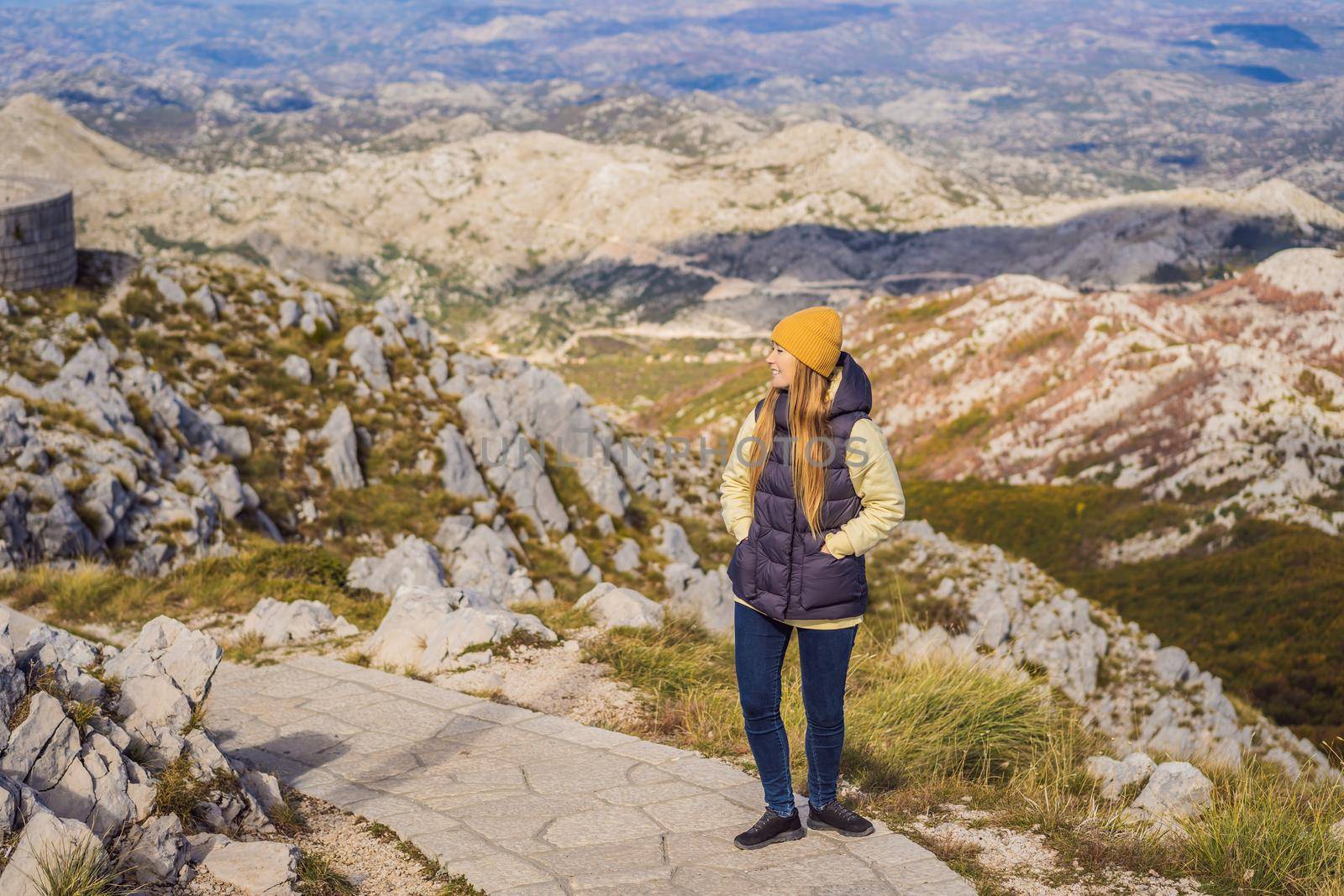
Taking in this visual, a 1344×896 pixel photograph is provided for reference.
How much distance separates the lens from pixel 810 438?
5.59 meters

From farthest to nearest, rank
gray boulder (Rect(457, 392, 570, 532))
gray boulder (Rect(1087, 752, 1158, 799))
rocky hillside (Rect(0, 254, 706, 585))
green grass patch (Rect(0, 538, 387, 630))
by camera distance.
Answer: gray boulder (Rect(457, 392, 570, 532)) < rocky hillside (Rect(0, 254, 706, 585)) < green grass patch (Rect(0, 538, 387, 630)) < gray boulder (Rect(1087, 752, 1158, 799))

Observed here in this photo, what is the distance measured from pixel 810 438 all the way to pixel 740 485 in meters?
0.60

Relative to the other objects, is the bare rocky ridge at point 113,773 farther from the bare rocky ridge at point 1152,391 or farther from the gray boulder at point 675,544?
the bare rocky ridge at point 1152,391

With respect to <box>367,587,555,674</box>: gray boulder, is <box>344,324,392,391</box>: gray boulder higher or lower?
lower

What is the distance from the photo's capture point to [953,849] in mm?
6207

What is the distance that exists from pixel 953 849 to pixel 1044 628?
1161 inches

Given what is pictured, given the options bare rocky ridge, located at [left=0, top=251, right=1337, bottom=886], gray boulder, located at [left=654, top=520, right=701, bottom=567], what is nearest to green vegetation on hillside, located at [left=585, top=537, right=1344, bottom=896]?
bare rocky ridge, located at [left=0, top=251, right=1337, bottom=886]

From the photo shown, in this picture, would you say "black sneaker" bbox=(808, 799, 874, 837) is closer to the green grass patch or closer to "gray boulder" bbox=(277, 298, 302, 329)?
the green grass patch

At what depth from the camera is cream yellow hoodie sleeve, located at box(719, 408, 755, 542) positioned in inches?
232

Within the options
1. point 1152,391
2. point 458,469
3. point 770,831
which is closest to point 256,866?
point 770,831

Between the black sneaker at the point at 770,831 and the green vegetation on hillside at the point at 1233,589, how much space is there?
4607cm

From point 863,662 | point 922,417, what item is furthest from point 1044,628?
point 922,417

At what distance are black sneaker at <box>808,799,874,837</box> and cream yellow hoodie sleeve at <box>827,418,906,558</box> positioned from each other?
188 centimetres

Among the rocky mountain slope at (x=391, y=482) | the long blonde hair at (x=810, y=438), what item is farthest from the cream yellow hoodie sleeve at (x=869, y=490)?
the rocky mountain slope at (x=391, y=482)
